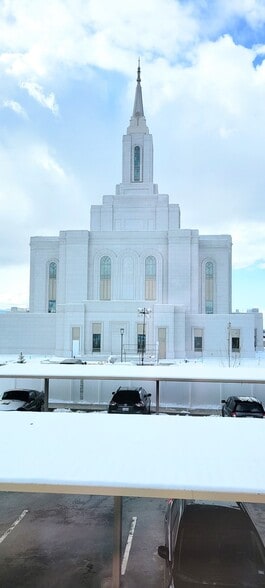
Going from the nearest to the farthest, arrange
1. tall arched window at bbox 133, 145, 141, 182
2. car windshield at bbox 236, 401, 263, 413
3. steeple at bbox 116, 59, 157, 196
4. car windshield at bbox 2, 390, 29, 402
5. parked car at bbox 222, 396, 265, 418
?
1. parked car at bbox 222, 396, 265, 418
2. car windshield at bbox 236, 401, 263, 413
3. car windshield at bbox 2, 390, 29, 402
4. steeple at bbox 116, 59, 157, 196
5. tall arched window at bbox 133, 145, 141, 182

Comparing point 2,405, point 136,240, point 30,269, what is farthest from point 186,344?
point 2,405

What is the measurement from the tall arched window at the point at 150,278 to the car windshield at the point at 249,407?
37.8 metres

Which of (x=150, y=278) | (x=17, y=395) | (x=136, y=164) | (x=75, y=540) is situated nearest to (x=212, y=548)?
(x=75, y=540)

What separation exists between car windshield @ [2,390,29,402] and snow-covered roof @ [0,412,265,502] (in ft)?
33.4

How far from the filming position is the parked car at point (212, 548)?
488 cm

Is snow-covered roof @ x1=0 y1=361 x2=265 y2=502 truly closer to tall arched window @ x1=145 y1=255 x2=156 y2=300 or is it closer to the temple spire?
tall arched window @ x1=145 y1=255 x2=156 y2=300

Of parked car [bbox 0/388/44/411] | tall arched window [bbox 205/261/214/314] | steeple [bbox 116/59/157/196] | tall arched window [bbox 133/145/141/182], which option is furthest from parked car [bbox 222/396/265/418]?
tall arched window [bbox 133/145/141/182]

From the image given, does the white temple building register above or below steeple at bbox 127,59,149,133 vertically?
below

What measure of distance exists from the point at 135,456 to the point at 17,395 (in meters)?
13.5

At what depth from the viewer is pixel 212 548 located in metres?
5.39

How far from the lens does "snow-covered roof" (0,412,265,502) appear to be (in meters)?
4.46

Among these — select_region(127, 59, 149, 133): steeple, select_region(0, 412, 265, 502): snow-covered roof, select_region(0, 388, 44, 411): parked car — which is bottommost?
select_region(0, 388, 44, 411): parked car

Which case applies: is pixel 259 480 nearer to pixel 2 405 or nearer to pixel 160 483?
pixel 160 483

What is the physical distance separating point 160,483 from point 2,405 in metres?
13.5
